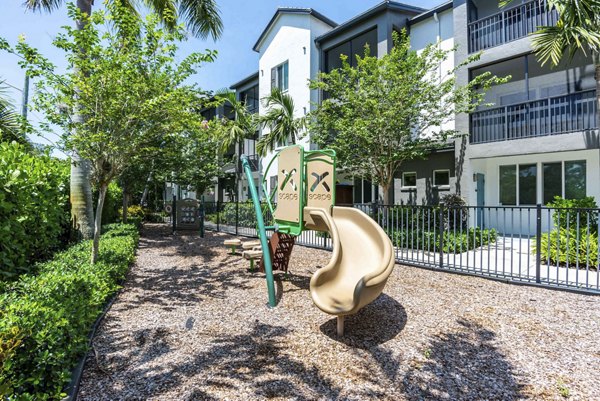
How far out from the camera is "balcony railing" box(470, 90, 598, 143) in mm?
9969

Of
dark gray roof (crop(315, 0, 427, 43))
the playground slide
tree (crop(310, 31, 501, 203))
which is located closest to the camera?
the playground slide

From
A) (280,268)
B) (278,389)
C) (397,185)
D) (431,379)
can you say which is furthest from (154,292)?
(397,185)

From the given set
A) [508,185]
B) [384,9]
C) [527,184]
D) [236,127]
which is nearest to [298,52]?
[236,127]

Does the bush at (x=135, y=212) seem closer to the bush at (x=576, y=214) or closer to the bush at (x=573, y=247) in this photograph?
the bush at (x=573, y=247)

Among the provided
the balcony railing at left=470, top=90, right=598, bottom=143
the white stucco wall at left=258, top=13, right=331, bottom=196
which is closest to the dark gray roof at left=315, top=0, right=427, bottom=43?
the white stucco wall at left=258, top=13, right=331, bottom=196

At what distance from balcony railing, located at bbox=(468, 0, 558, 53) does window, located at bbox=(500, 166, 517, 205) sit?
485 cm

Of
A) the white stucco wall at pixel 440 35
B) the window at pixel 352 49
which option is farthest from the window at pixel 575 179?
the window at pixel 352 49

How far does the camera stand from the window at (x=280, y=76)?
19.5 m

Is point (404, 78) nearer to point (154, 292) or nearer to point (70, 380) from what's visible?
point (154, 292)

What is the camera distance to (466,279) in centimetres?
694

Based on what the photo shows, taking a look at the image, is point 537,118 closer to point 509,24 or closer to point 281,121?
point 509,24

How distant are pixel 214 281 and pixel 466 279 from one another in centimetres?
537

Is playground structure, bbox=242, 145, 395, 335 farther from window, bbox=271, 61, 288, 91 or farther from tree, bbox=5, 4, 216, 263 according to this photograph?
window, bbox=271, 61, 288, 91

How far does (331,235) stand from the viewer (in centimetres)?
492
